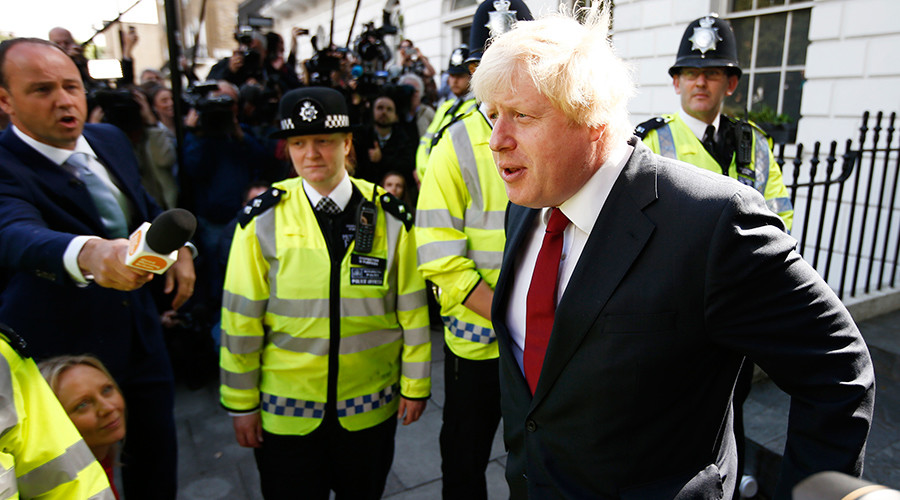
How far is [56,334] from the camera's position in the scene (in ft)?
6.93

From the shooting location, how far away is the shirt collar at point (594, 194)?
1.42 m

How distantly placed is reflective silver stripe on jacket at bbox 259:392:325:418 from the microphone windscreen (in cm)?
103

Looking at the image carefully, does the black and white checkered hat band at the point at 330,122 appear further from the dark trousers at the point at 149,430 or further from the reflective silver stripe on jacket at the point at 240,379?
the dark trousers at the point at 149,430

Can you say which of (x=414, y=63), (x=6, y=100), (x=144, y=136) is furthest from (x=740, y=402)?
(x=414, y=63)

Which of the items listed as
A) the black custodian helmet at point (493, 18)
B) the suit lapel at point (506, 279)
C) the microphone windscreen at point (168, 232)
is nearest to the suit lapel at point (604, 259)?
the suit lapel at point (506, 279)

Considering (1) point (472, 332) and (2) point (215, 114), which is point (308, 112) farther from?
(2) point (215, 114)

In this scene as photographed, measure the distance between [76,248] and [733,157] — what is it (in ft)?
9.24

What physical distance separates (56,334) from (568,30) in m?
2.05

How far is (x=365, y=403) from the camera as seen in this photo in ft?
7.78

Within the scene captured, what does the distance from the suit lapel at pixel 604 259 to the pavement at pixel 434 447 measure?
2.05 m

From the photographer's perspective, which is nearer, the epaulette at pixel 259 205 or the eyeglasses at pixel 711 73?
the epaulette at pixel 259 205

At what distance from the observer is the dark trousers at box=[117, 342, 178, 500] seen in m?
2.42

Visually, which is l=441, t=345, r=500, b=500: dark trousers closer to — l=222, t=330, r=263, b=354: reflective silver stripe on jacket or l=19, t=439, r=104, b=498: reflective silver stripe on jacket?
l=222, t=330, r=263, b=354: reflective silver stripe on jacket

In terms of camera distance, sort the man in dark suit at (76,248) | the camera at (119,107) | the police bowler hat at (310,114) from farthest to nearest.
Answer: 1. the camera at (119,107)
2. the police bowler hat at (310,114)
3. the man in dark suit at (76,248)
